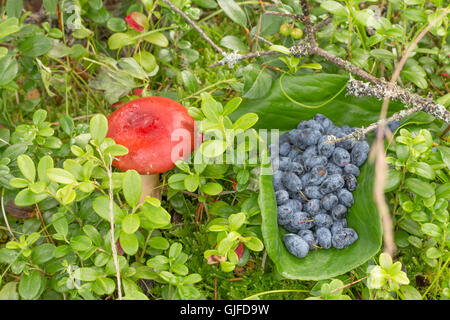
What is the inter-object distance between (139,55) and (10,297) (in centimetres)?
85

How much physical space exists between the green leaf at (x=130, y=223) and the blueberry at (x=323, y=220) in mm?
475

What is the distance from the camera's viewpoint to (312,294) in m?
1.07

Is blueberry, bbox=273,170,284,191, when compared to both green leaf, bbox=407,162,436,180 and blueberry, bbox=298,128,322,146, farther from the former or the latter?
green leaf, bbox=407,162,436,180

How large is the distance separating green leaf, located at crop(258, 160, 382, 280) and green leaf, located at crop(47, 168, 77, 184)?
45 centimetres

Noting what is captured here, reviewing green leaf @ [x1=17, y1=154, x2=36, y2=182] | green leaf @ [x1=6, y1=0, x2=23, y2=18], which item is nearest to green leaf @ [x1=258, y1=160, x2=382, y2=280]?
green leaf @ [x1=17, y1=154, x2=36, y2=182]

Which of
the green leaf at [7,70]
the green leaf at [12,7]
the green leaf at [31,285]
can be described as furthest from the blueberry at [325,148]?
the green leaf at [12,7]

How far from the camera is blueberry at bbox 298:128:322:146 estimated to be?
1.18 m

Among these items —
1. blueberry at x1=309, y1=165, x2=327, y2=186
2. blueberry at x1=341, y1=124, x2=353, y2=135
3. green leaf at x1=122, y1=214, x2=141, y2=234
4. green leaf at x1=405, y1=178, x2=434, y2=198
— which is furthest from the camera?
blueberry at x1=341, y1=124, x2=353, y2=135

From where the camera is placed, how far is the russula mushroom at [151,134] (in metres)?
1.12

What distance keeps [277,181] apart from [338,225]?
0.67 feet

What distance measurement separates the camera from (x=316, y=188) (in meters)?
1.13

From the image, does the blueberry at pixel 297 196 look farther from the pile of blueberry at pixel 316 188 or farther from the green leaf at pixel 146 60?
the green leaf at pixel 146 60

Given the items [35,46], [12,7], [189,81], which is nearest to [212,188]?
[189,81]
